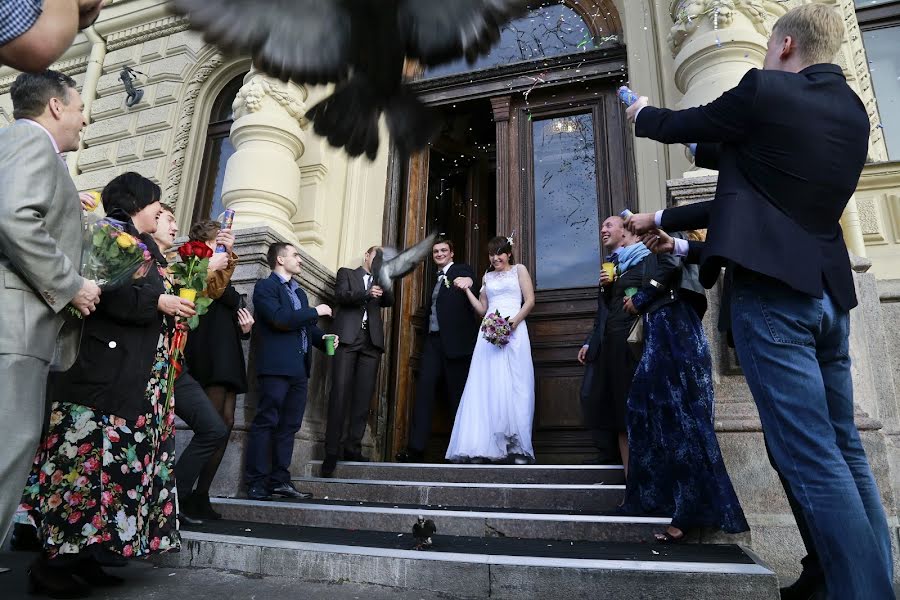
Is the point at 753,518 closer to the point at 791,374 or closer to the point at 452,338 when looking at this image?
the point at 791,374

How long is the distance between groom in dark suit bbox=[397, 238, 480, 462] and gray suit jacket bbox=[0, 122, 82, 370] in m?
3.15

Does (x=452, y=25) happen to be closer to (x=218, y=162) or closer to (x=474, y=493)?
(x=474, y=493)

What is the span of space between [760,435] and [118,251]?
9.53ft

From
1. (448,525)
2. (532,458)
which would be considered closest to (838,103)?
(448,525)

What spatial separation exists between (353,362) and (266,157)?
81.3 inches

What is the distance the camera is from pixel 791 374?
175 centimetres

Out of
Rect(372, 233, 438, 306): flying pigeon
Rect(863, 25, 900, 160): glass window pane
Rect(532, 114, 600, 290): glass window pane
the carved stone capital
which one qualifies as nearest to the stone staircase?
Rect(372, 233, 438, 306): flying pigeon

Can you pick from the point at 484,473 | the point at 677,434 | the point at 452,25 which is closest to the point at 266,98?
the point at 484,473

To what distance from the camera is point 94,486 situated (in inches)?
87.2

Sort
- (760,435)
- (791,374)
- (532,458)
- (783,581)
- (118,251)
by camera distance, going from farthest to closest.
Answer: (532,458) < (760,435) < (783,581) < (118,251) < (791,374)

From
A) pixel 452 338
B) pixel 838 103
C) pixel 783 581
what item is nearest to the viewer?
pixel 838 103

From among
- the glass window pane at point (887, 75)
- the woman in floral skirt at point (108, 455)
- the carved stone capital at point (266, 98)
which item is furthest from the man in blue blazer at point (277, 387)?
the glass window pane at point (887, 75)

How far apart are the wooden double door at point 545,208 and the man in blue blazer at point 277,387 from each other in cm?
146

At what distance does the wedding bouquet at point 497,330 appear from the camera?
Result: 460 cm
